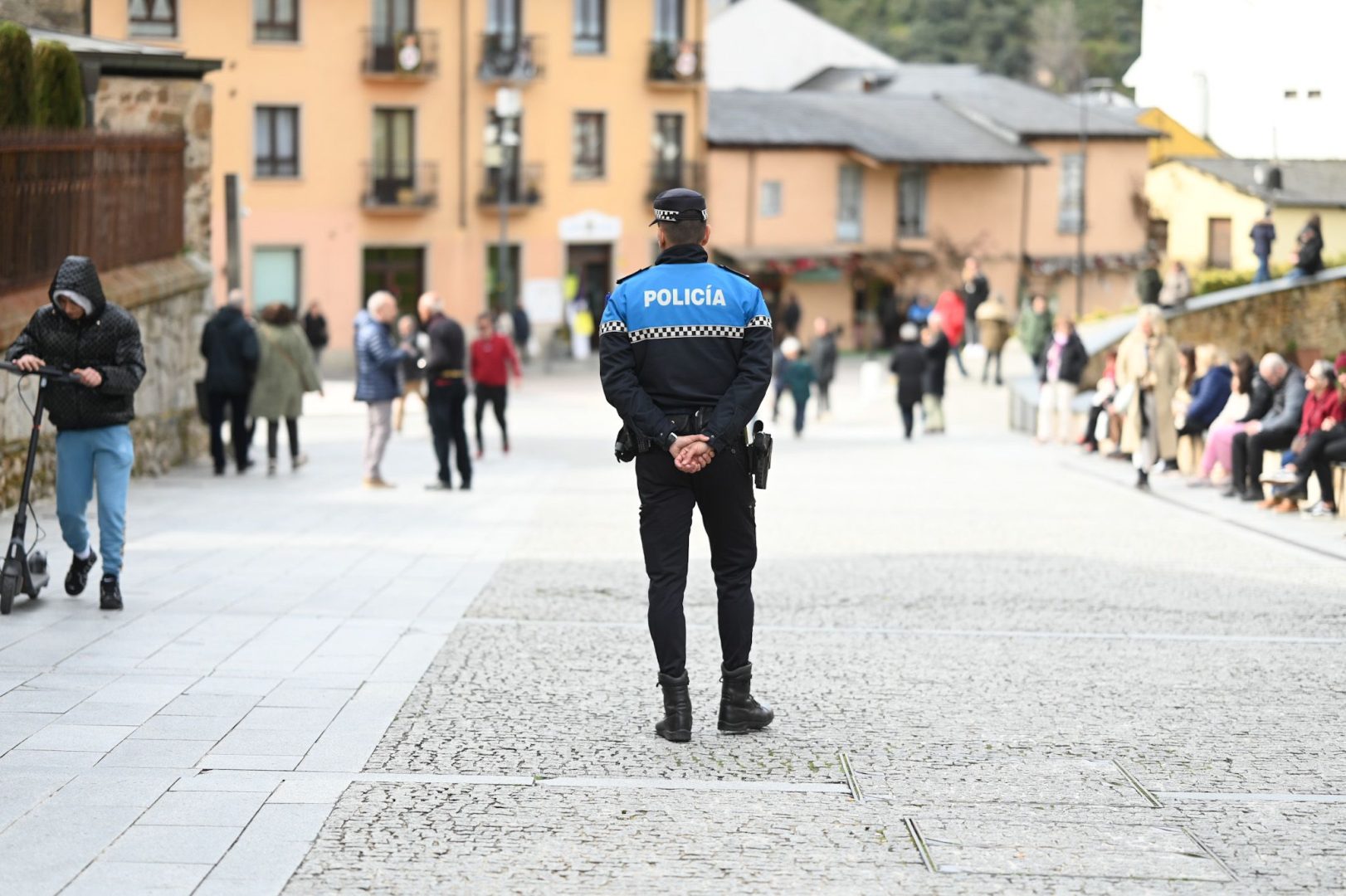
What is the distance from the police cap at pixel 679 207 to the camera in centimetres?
704

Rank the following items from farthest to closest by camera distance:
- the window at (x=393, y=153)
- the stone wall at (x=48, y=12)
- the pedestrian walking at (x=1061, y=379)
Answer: the window at (x=393, y=153) → the pedestrian walking at (x=1061, y=379) → the stone wall at (x=48, y=12)

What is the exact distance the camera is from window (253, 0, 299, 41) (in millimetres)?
46656

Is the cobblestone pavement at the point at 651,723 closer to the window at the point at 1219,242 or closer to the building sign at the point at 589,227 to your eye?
the window at the point at 1219,242

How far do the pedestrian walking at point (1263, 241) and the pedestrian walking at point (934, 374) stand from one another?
460 cm

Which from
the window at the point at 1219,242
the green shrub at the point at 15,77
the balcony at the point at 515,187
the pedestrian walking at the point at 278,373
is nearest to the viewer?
the green shrub at the point at 15,77

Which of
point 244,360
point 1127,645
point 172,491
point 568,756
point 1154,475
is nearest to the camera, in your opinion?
A: point 568,756

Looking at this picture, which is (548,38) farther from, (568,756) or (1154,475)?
(568,756)

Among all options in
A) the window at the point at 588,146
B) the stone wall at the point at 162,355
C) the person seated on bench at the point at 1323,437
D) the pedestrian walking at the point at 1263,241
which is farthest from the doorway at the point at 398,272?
the person seated on bench at the point at 1323,437

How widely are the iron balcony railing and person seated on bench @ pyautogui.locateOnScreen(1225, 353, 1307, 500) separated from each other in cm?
3317

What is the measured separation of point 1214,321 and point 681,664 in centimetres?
2504

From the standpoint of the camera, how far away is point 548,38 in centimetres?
4994

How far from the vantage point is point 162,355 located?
18.5 m

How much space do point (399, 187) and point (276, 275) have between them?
12.3 ft

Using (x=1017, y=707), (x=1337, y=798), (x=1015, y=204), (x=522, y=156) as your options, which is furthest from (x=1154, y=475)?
(x=1015, y=204)
